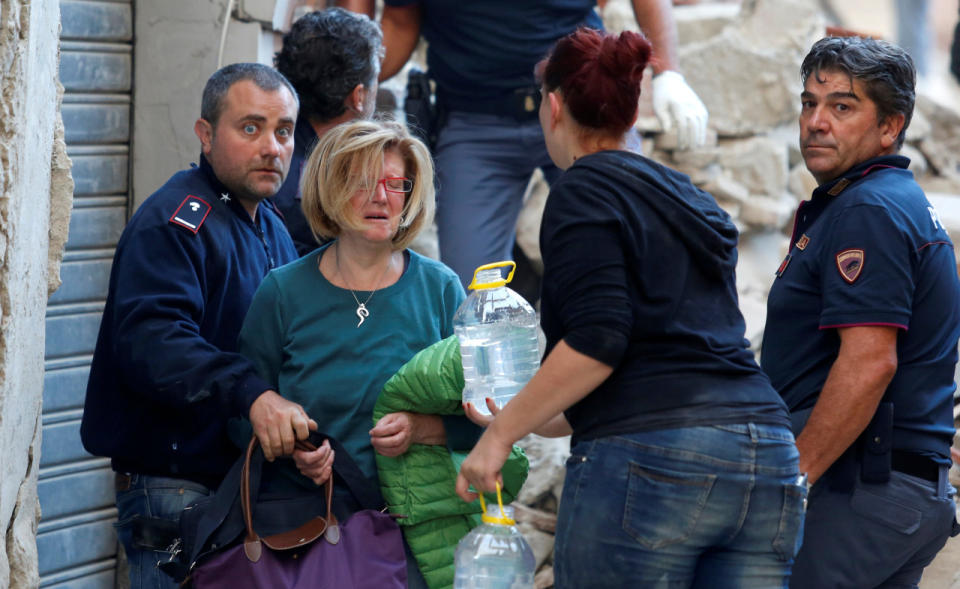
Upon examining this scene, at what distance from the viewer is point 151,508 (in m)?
2.69

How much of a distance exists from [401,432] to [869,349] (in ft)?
3.44

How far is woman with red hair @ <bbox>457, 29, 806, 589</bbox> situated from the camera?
203 cm

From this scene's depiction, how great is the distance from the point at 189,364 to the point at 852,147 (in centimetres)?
165

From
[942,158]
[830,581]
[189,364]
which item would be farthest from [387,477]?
[942,158]

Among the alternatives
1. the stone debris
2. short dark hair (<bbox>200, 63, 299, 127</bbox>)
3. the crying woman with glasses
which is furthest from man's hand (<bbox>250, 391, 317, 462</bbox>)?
the stone debris

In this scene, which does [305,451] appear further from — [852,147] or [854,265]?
[852,147]

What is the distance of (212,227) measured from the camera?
2723mm

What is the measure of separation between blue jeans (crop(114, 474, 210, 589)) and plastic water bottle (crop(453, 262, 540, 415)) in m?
0.75

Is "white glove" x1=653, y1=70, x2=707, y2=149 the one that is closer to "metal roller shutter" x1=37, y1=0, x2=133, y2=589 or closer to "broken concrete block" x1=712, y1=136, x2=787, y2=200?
"metal roller shutter" x1=37, y1=0, x2=133, y2=589

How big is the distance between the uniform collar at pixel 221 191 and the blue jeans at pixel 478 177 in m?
1.35

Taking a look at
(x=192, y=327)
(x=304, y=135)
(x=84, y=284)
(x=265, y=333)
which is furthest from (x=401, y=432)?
(x=84, y=284)

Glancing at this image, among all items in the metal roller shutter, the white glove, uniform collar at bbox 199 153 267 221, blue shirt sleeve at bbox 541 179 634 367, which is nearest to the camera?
blue shirt sleeve at bbox 541 179 634 367

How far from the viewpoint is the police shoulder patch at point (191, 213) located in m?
2.66

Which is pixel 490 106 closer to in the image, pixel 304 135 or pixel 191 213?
pixel 304 135
